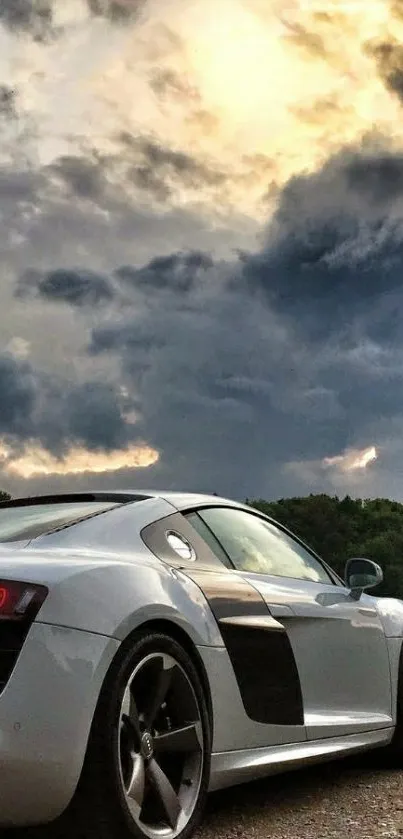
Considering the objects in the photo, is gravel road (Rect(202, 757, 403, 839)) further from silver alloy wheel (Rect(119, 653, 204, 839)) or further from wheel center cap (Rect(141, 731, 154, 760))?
wheel center cap (Rect(141, 731, 154, 760))

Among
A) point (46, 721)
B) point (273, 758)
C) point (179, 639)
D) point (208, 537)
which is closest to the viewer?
point (46, 721)

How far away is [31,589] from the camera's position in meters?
3.36

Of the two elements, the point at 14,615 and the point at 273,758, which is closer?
the point at 14,615

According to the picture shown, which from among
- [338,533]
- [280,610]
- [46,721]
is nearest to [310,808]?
[280,610]

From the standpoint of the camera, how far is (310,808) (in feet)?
16.2

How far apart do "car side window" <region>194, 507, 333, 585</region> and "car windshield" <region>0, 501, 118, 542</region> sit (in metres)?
0.55

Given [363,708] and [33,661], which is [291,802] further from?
[33,661]

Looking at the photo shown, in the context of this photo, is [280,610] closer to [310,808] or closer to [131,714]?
[310,808]

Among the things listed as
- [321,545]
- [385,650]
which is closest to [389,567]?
[321,545]

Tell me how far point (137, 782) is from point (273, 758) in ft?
3.43

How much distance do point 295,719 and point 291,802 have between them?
2.09 ft

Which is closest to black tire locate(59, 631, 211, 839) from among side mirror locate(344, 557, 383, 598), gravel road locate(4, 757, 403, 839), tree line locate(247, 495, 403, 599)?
gravel road locate(4, 757, 403, 839)

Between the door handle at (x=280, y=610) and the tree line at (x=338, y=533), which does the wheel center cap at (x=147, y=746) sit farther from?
the tree line at (x=338, y=533)

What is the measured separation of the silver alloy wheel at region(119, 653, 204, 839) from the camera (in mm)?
3596
